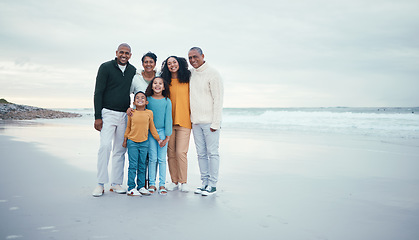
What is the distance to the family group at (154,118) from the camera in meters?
3.62

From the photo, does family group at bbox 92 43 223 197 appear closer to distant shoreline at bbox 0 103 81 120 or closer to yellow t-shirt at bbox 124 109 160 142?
yellow t-shirt at bbox 124 109 160 142

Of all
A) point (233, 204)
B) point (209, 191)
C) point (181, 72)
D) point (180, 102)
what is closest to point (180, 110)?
point (180, 102)

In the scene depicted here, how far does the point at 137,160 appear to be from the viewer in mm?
3689

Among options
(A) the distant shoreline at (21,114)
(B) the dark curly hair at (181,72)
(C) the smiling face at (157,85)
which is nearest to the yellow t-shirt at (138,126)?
(C) the smiling face at (157,85)

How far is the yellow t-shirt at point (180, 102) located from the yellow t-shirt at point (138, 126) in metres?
0.40

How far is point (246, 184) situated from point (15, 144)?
5.96 m

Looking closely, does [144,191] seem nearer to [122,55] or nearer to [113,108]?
[113,108]

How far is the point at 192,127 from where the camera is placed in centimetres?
401

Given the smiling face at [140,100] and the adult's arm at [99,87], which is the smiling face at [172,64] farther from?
the adult's arm at [99,87]

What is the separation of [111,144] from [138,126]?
1.35 feet

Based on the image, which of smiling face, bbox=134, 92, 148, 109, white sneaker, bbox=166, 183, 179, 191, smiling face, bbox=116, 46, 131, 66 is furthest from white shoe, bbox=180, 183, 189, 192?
smiling face, bbox=116, 46, 131, 66

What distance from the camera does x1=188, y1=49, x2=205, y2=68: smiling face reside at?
384 cm

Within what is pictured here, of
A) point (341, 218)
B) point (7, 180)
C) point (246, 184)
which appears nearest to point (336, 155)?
point (246, 184)

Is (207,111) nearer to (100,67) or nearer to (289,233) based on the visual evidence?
(100,67)
